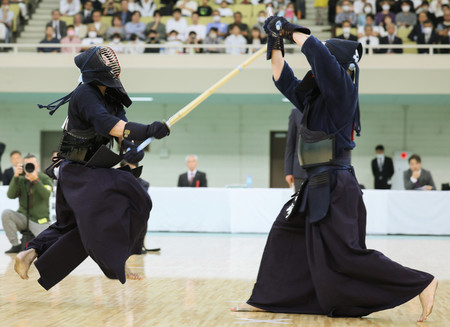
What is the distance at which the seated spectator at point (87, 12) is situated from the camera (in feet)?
54.6

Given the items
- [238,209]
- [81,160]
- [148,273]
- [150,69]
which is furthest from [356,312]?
[150,69]

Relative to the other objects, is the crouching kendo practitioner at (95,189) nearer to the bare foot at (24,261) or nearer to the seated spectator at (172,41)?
the bare foot at (24,261)

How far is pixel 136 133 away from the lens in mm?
4152

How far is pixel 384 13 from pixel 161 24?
17.4ft

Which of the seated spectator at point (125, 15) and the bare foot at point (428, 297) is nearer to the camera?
the bare foot at point (428, 297)

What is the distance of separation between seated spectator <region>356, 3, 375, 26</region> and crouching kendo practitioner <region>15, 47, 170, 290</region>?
12493 mm

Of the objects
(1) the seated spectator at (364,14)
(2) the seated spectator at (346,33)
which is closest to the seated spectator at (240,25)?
(2) the seated spectator at (346,33)

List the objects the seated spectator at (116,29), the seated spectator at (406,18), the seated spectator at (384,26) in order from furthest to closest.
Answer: the seated spectator at (116,29)
the seated spectator at (406,18)
the seated spectator at (384,26)

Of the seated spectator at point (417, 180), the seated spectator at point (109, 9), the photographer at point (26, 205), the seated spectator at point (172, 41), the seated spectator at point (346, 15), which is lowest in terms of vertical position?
the seated spectator at point (417, 180)

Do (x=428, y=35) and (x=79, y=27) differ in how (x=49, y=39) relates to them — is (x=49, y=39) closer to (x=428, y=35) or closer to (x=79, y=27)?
(x=79, y=27)

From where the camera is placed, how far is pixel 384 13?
15992 millimetres

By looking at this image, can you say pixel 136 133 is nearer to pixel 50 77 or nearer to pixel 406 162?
pixel 50 77

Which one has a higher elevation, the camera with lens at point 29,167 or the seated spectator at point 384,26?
the seated spectator at point 384,26

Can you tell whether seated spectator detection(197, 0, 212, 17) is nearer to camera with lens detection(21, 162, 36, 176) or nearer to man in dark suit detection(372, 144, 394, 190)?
man in dark suit detection(372, 144, 394, 190)
